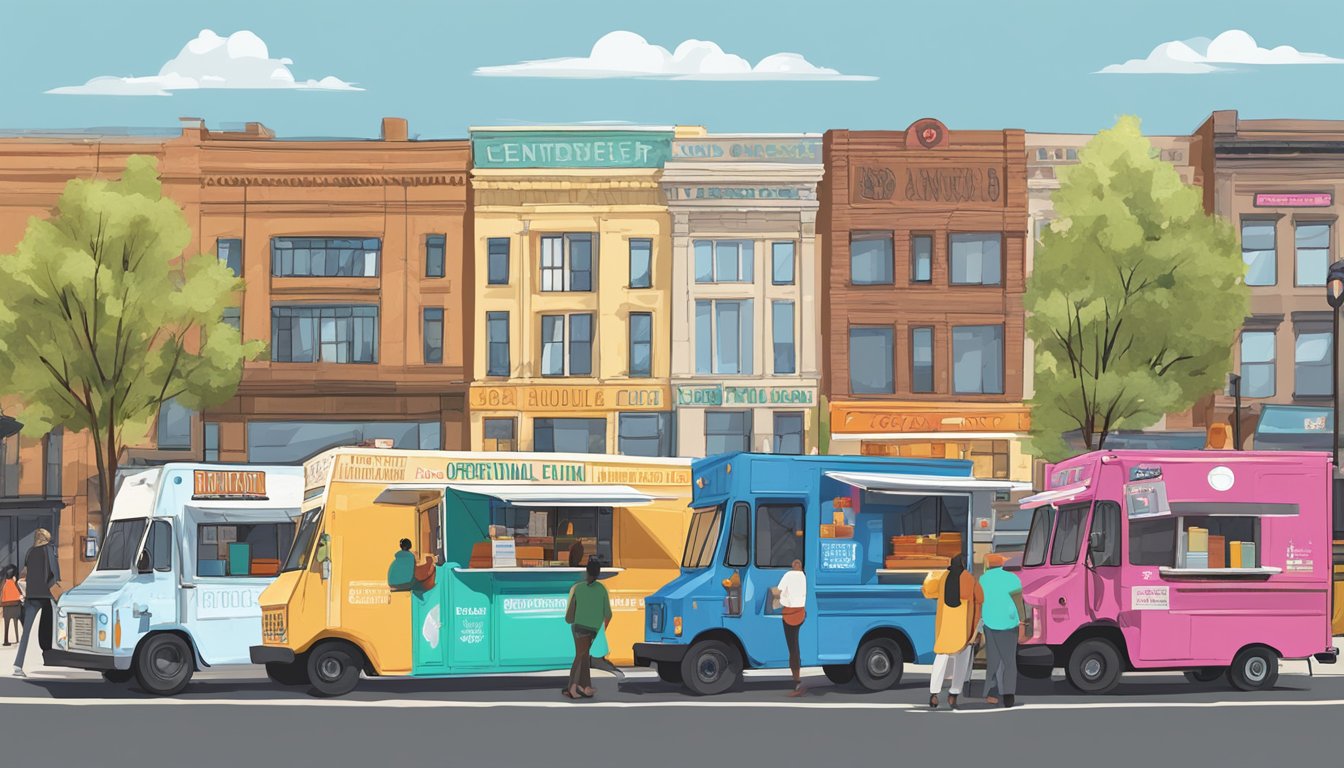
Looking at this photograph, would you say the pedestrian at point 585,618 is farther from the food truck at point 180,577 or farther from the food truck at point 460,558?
the food truck at point 180,577

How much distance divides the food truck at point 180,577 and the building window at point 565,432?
2561 cm

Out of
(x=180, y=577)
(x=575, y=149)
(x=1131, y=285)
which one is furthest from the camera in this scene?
(x=575, y=149)

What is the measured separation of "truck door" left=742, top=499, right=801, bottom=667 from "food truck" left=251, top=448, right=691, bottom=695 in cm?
174

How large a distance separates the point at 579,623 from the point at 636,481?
131 inches

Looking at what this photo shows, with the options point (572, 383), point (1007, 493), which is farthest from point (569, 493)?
point (572, 383)

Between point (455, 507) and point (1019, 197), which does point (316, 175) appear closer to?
point (1019, 197)

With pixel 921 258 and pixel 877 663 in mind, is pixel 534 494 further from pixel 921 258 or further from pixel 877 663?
pixel 921 258

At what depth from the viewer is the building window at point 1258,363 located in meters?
49.3

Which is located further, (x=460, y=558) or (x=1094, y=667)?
(x=460, y=558)

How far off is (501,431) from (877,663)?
90.9ft

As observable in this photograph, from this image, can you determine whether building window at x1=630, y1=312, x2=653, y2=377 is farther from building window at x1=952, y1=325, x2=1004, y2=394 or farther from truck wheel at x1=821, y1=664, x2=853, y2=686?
truck wheel at x1=821, y1=664, x2=853, y2=686

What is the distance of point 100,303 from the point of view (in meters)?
39.2

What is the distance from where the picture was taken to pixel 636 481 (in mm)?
24359

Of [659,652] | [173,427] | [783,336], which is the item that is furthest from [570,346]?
[659,652]
